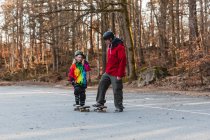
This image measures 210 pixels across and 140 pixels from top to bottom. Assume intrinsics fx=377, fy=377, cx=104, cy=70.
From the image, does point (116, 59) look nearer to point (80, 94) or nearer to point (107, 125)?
point (80, 94)

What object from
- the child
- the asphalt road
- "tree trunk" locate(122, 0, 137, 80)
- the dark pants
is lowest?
the asphalt road

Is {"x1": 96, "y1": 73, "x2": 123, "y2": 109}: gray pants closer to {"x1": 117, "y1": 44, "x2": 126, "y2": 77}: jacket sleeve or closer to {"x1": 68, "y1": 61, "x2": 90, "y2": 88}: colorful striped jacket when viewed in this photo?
{"x1": 117, "y1": 44, "x2": 126, "y2": 77}: jacket sleeve

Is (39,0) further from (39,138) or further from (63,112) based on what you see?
(39,138)

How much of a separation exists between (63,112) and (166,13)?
26.7 metres

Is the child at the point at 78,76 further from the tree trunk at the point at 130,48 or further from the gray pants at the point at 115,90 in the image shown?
the tree trunk at the point at 130,48

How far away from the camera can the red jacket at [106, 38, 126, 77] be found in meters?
9.09

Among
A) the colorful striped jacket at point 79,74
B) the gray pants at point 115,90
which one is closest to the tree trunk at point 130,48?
the colorful striped jacket at point 79,74

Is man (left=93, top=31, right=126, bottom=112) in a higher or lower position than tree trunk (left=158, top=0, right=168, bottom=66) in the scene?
lower

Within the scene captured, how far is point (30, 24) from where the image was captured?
77.5ft

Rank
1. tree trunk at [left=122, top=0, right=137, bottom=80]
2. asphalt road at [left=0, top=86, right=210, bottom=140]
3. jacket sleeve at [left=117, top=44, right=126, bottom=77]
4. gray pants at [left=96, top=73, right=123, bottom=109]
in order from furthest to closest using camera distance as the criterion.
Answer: tree trunk at [left=122, top=0, right=137, bottom=80] → gray pants at [left=96, top=73, right=123, bottom=109] → jacket sleeve at [left=117, top=44, right=126, bottom=77] → asphalt road at [left=0, top=86, right=210, bottom=140]

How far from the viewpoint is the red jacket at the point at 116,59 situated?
29.8 feet

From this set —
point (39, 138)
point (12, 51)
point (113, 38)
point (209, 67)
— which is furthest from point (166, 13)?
point (12, 51)

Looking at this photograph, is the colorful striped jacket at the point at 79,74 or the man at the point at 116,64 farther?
the colorful striped jacket at the point at 79,74

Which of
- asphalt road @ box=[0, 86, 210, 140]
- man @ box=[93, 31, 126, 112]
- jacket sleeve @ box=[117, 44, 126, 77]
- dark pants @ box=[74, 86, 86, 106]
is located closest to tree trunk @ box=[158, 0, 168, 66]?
asphalt road @ box=[0, 86, 210, 140]
